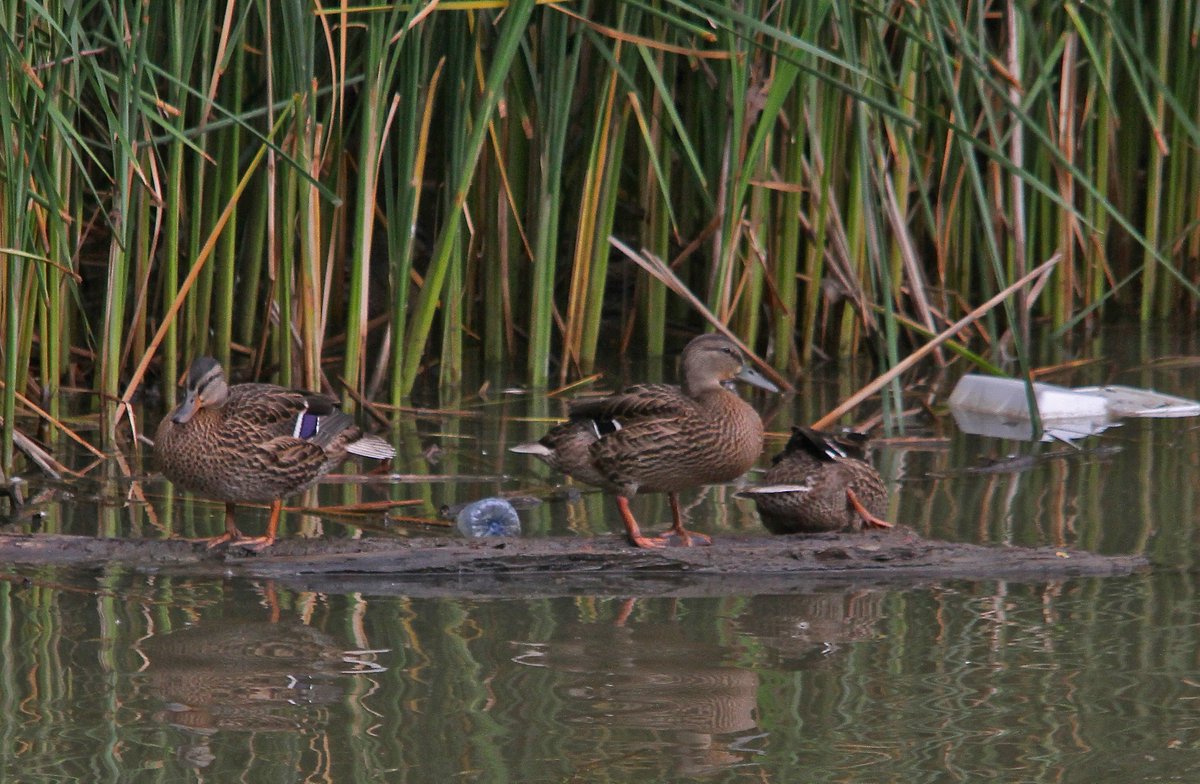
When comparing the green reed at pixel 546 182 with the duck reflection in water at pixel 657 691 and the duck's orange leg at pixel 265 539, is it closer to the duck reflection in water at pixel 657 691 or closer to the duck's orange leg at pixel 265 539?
the duck's orange leg at pixel 265 539

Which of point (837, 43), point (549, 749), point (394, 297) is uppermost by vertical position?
point (837, 43)

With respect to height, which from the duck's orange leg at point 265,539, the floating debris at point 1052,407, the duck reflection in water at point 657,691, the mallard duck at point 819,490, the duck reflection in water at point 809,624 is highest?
the floating debris at point 1052,407

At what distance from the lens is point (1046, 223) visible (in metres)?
7.90

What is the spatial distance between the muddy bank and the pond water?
46mm

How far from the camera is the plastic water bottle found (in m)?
4.74

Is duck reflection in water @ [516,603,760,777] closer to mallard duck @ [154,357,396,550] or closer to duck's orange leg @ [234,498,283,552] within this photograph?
duck's orange leg @ [234,498,283,552]

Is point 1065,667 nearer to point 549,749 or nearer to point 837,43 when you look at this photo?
point 549,749

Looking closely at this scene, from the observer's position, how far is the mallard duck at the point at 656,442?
4605 mm

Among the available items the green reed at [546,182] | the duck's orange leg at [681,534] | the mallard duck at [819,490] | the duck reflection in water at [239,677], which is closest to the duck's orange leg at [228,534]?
the duck reflection in water at [239,677]

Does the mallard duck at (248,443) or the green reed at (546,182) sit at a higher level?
the green reed at (546,182)

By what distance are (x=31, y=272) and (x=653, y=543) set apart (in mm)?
2413

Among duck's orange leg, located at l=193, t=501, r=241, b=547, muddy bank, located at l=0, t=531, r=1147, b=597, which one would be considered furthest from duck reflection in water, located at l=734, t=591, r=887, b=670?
duck's orange leg, located at l=193, t=501, r=241, b=547

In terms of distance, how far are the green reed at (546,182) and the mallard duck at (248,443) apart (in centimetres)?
56

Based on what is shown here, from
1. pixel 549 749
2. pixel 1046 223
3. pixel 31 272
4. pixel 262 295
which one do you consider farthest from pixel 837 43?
pixel 549 749
